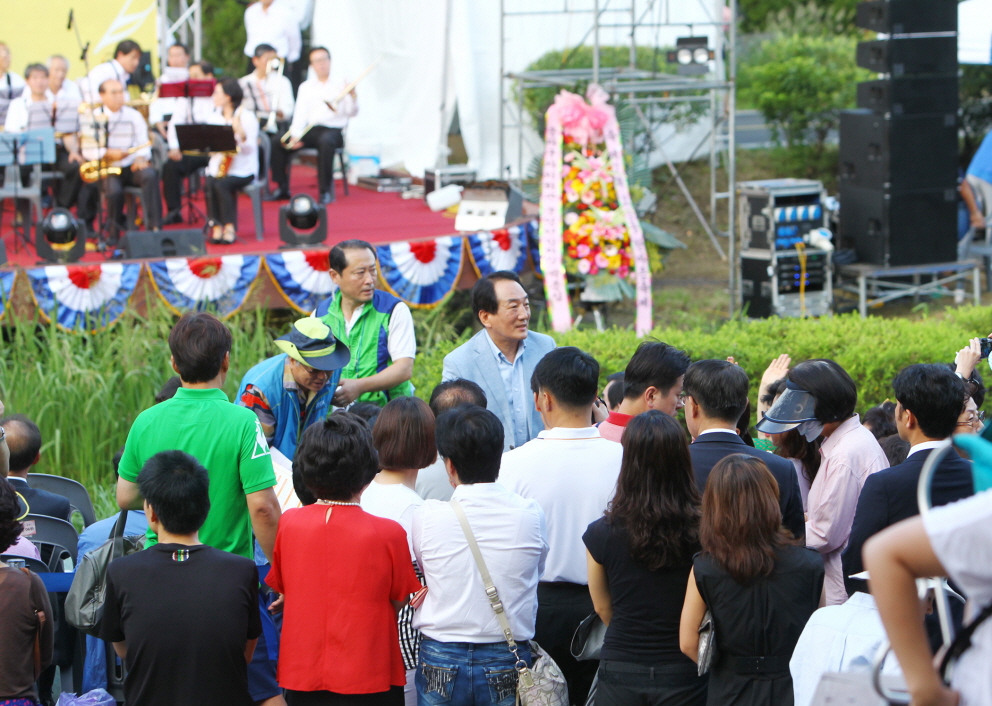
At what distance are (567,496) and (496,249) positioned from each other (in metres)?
5.90

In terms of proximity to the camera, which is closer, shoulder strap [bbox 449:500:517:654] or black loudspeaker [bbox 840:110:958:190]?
shoulder strap [bbox 449:500:517:654]

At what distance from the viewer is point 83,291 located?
24.7ft

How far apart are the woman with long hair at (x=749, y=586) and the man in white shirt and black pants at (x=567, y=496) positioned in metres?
0.47

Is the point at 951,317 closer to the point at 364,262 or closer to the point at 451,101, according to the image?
the point at 364,262

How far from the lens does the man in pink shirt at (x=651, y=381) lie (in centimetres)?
342

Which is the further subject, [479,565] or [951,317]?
[951,317]

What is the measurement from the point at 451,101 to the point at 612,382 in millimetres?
9104

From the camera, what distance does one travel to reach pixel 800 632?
2494 mm

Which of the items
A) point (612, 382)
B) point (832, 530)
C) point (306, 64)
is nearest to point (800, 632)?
point (832, 530)

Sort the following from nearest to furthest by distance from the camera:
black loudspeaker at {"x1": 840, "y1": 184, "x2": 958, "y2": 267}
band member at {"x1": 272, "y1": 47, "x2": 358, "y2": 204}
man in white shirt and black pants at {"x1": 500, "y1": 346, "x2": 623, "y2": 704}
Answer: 1. man in white shirt and black pants at {"x1": 500, "y1": 346, "x2": 623, "y2": 704}
2. black loudspeaker at {"x1": 840, "y1": 184, "x2": 958, "y2": 267}
3. band member at {"x1": 272, "y1": 47, "x2": 358, "y2": 204}

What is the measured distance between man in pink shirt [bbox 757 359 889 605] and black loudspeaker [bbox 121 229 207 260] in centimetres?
569

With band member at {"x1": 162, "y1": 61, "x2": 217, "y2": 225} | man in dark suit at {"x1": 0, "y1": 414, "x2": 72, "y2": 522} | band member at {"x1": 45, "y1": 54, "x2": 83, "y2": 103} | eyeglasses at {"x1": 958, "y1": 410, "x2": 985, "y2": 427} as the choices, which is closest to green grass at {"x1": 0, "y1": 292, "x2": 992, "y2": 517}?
man in dark suit at {"x1": 0, "y1": 414, "x2": 72, "y2": 522}

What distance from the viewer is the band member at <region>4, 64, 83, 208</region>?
862 centimetres

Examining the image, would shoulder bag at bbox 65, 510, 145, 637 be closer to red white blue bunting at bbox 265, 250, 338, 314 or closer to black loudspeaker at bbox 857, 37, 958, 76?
red white blue bunting at bbox 265, 250, 338, 314
